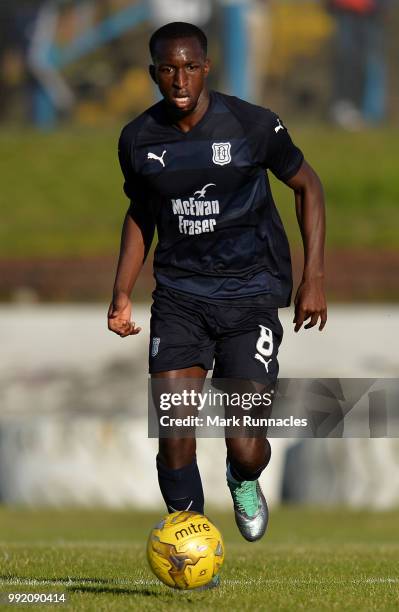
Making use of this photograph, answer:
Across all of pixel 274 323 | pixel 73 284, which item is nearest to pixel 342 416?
pixel 274 323

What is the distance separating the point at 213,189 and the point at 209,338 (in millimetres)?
767

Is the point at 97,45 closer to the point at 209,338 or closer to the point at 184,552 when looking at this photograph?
the point at 209,338

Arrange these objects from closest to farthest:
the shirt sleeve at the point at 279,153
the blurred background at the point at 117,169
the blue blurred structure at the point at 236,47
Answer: the shirt sleeve at the point at 279,153, the blurred background at the point at 117,169, the blue blurred structure at the point at 236,47

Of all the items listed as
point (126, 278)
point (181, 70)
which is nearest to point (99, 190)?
point (126, 278)

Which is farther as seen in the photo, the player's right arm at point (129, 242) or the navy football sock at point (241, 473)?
the navy football sock at point (241, 473)

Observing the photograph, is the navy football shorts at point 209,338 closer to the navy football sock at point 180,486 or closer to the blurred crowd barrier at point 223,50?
the navy football sock at point 180,486

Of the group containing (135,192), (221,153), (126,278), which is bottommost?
(126,278)

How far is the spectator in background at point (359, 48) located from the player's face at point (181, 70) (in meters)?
34.7

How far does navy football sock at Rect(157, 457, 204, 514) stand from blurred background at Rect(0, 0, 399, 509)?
44.6 ft

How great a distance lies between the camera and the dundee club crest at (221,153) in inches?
292

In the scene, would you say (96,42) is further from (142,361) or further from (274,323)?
(274,323)

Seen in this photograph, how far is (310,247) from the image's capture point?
7.48 metres

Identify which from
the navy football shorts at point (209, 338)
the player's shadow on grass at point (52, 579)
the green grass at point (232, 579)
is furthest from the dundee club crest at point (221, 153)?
the player's shadow on grass at point (52, 579)

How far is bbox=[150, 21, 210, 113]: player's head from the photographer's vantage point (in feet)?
23.5
